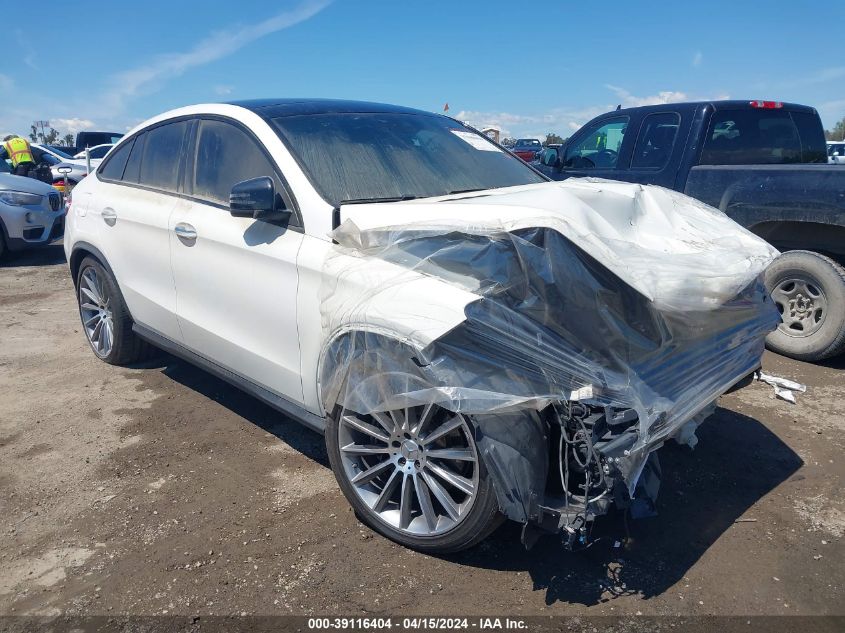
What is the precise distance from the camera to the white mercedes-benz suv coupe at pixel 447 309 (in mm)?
2354

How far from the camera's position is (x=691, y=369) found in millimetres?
2623

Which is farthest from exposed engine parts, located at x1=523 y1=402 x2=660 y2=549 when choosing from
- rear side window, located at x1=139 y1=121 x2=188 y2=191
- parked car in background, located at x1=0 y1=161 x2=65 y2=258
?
parked car in background, located at x1=0 y1=161 x2=65 y2=258

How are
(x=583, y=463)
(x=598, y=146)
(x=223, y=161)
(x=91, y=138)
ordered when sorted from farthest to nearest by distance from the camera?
(x=91, y=138) < (x=598, y=146) < (x=223, y=161) < (x=583, y=463)

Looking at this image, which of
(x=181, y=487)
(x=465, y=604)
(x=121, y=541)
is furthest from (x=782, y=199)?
(x=121, y=541)

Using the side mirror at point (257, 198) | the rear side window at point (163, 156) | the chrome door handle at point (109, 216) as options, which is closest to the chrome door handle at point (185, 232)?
the rear side window at point (163, 156)

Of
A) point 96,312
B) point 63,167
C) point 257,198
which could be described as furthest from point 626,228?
point 63,167

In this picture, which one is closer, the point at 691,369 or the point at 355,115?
the point at 691,369

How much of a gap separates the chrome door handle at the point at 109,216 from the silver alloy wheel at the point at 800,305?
4920mm

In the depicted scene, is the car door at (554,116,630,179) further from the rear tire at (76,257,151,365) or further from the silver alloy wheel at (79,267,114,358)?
the silver alloy wheel at (79,267,114,358)

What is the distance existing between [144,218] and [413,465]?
2.53 metres

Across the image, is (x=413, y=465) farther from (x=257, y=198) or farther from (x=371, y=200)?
(x=257, y=198)

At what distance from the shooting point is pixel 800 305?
517 cm

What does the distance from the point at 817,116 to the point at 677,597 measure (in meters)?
5.61

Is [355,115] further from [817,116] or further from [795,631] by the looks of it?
[817,116]
